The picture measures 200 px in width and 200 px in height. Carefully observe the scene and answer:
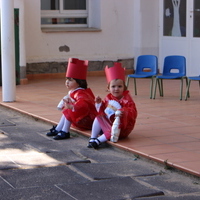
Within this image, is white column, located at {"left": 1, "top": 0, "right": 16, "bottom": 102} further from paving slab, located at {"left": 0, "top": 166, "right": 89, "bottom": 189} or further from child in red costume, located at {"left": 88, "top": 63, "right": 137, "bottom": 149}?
paving slab, located at {"left": 0, "top": 166, "right": 89, "bottom": 189}

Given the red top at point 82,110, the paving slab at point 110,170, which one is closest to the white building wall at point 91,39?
the red top at point 82,110

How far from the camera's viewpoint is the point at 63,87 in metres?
11.2

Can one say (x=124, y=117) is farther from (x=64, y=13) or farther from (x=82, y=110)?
(x=64, y=13)

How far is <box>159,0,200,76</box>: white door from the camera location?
12.4 metres

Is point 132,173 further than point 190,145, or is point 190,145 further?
point 190,145

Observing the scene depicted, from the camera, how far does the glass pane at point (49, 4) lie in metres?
13.1

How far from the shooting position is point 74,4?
44.3 feet

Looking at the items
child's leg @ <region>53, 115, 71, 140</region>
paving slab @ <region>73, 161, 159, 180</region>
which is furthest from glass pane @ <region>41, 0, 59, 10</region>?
paving slab @ <region>73, 161, 159, 180</region>

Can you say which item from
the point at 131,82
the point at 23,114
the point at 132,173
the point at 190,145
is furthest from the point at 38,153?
the point at 131,82

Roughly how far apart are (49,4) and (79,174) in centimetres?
895

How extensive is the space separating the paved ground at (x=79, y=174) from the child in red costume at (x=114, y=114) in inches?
6.1

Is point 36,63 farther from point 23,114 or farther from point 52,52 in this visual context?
point 23,114

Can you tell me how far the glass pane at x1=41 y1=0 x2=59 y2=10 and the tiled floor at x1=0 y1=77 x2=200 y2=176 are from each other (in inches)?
79.9

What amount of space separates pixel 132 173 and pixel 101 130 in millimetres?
1244
